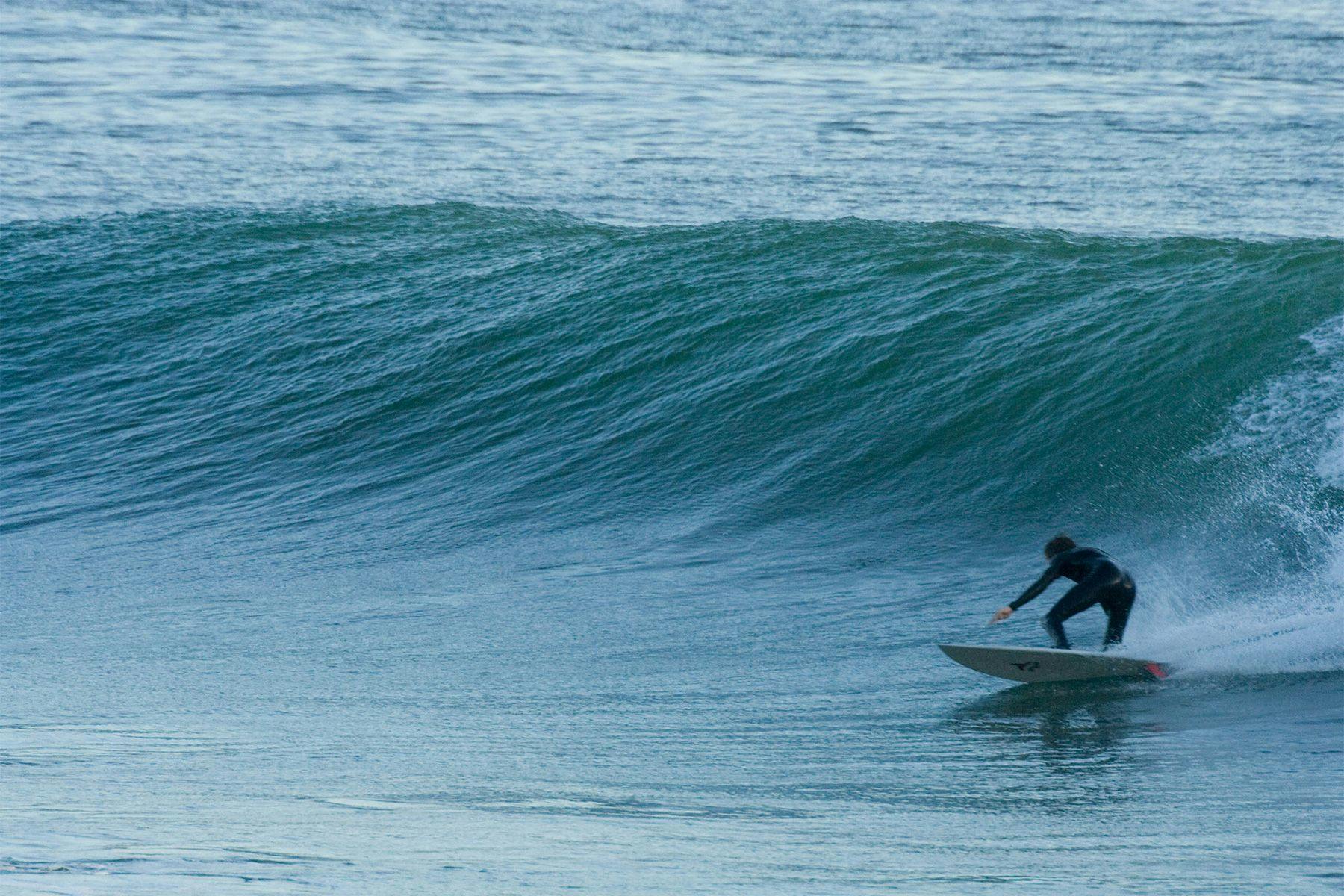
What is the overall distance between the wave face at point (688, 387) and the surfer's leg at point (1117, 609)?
316cm

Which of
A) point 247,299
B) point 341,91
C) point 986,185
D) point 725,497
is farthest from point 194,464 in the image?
point 341,91

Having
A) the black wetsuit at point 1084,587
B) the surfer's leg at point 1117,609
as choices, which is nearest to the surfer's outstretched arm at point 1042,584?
the black wetsuit at point 1084,587

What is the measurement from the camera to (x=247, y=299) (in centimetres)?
2033

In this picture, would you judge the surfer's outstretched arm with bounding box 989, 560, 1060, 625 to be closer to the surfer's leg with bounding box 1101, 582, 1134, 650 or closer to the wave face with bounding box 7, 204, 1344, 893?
the surfer's leg with bounding box 1101, 582, 1134, 650

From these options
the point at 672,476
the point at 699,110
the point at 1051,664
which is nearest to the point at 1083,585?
the point at 1051,664

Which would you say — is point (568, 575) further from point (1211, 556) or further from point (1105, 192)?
point (1105, 192)

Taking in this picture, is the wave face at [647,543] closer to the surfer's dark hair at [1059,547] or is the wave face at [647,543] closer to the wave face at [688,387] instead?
the wave face at [688,387]

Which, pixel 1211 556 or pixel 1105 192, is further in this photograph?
pixel 1105 192

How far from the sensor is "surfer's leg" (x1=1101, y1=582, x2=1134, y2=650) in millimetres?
8594

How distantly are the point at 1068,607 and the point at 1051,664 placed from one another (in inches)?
13.8

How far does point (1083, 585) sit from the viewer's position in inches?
337

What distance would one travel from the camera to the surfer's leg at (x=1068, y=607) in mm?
8547

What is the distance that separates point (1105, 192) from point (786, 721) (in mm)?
14412

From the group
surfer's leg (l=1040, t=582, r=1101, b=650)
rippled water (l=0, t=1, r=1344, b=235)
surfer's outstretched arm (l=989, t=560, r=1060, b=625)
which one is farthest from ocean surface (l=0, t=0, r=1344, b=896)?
surfer's outstretched arm (l=989, t=560, r=1060, b=625)
